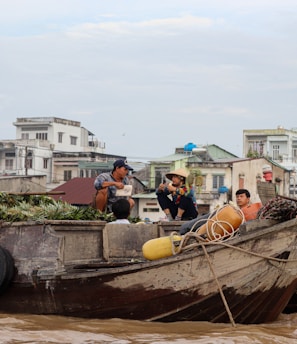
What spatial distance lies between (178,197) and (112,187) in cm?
104

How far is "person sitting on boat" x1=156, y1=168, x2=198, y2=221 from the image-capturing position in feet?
35.8

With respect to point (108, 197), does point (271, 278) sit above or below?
below

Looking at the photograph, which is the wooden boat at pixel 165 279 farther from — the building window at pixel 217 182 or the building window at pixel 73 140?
the building window at pixel 73 140

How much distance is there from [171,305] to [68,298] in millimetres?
1138

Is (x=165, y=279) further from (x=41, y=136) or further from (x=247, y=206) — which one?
(x=41, y=136)

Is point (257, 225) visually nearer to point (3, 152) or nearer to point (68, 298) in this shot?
point (68, 298)

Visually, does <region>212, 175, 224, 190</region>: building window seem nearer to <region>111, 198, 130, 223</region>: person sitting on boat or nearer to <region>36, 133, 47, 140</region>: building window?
<region>36, 133, 47, 140</region>: building window

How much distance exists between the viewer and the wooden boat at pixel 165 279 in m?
7.59

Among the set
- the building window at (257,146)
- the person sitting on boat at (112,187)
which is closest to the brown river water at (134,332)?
A: the person sitting on boat at (112,187)

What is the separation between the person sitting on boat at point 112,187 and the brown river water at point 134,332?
97.6 inches

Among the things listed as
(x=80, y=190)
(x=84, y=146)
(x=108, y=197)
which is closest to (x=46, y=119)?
(x=84, y=146)

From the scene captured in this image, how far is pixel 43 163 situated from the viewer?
59.4m

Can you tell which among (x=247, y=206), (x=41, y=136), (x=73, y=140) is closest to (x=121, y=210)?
(x=247, y=206)

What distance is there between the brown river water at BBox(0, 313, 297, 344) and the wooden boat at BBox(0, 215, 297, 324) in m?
0.11
